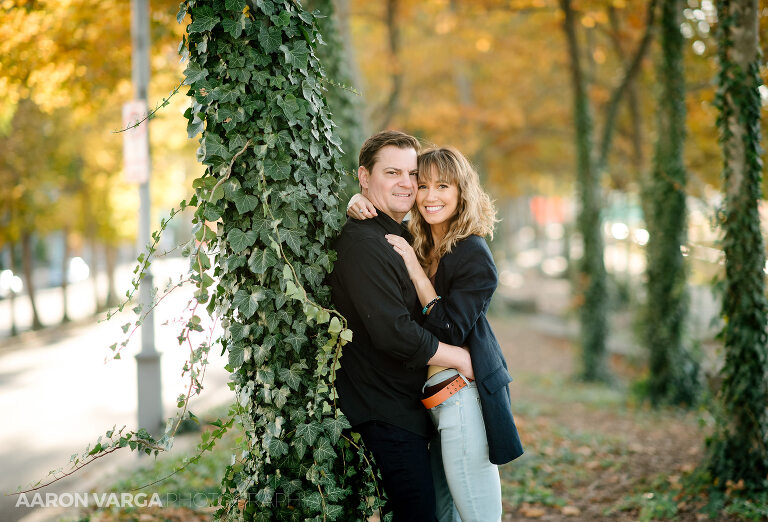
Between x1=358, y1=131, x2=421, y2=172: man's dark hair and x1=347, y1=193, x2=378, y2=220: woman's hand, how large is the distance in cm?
26

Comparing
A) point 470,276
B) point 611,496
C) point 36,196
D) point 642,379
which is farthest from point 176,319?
point 36,196

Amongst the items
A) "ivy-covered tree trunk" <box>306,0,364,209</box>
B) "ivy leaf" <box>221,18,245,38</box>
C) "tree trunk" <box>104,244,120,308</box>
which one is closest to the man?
"ivy leaf" <box>221,18,245,38</box>

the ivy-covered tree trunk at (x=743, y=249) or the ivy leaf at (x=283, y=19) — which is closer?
the ivy leaf at (x=283, y=19)

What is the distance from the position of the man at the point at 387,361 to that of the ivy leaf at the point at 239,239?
42 centimetres

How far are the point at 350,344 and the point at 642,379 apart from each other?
27.7ft

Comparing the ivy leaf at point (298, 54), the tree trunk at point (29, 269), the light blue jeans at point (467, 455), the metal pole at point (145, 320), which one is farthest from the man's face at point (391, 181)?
the tree trunk at point (29, 269)

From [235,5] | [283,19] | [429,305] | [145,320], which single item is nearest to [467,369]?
[429,305]

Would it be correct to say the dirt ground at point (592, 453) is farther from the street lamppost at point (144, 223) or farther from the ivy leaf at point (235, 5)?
the ivy leaf at point (235, 5)

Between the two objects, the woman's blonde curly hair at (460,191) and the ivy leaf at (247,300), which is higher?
the woman's blonde curly hair at (460,191)

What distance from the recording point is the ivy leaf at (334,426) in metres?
2.85

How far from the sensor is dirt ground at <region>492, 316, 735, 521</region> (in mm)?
5043

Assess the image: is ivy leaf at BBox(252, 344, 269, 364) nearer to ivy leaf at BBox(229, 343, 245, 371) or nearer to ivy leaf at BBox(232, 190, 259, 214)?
ivy leaf at BBox(229, 343, 245, 371)

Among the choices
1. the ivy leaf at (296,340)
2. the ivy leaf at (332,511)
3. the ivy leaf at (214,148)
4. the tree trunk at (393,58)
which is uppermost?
the tree trunk at (393,58)

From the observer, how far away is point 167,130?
16.5m
